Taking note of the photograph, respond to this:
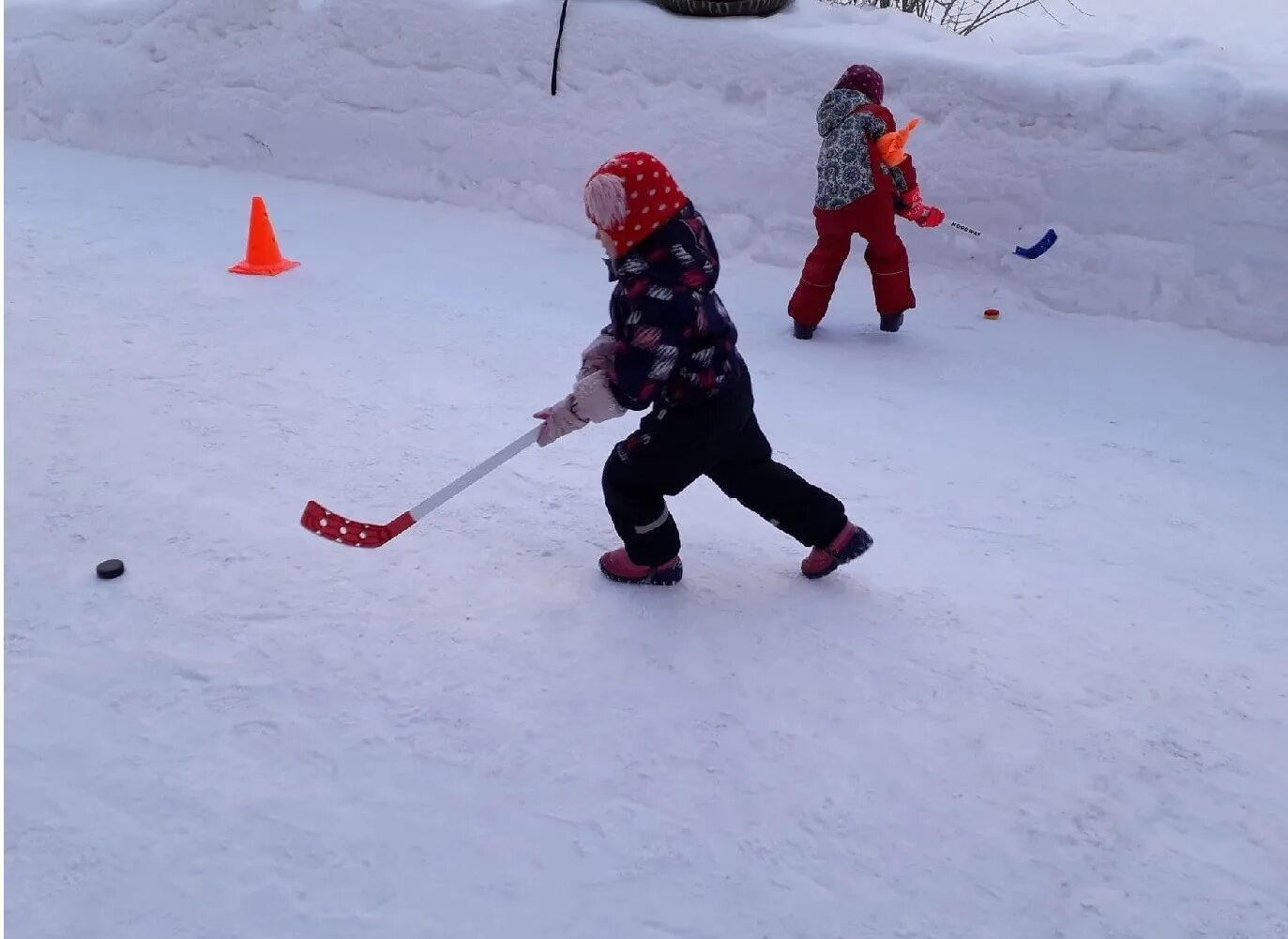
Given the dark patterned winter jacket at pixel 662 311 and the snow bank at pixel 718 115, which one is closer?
the dark patterned winter jacket at pixel 662 311

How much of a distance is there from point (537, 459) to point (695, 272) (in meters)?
1.28

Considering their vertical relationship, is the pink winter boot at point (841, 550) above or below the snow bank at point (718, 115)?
below

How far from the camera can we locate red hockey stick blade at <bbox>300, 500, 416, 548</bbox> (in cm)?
275

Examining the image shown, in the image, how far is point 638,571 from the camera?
2.90 m

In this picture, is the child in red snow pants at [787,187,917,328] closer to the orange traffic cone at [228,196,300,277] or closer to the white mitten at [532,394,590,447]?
the orange traffic cone at [228,196,300,277]

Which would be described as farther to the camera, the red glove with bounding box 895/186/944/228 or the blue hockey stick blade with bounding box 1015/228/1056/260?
the blue hockey stick blade with bounding box 1015/228/1056/260

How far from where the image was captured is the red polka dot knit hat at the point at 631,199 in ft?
8.03

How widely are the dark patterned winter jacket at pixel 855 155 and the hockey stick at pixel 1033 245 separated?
2.69ft

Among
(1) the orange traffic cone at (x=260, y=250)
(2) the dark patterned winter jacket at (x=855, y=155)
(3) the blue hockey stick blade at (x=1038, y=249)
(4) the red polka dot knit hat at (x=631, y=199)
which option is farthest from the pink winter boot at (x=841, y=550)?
(1) the orange traffic cone at (x=260, y=250)

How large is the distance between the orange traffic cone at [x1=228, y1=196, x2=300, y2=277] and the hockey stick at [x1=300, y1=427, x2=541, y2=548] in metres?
3.05

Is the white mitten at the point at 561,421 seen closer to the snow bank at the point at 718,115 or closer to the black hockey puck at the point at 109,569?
the black hockey puck at the point at 109,569

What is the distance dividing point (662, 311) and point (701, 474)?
0.47 metres

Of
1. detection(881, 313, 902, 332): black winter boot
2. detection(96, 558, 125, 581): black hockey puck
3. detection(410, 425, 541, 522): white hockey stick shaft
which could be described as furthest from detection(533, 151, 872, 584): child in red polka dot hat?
detection(881, 313, 902, 332): black winter boot

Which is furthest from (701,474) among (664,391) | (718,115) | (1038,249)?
(718,115)
